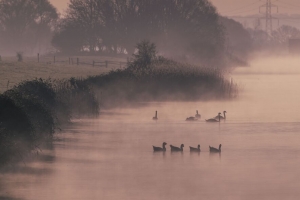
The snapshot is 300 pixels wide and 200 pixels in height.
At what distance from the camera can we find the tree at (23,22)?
613 feet

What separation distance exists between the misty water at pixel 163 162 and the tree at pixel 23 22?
124986mm

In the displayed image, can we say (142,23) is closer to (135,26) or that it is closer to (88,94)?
(135,26)

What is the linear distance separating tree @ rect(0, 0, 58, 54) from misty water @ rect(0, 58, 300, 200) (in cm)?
12499

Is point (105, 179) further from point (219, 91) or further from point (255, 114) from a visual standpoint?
point (219, 91)

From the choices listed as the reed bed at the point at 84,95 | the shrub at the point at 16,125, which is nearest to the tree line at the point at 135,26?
the reed bed at the point at 84,95

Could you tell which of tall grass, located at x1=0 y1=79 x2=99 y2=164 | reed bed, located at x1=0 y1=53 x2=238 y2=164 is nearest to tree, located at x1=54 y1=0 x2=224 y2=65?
reed bed, located at x1=0 y1=53 x2=238 y2=164

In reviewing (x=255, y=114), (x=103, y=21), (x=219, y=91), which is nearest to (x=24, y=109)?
(x=255, y=114)

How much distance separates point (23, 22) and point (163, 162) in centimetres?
14994

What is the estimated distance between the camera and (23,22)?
7402 inches

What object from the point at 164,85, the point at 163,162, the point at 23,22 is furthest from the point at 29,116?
the point at 23,22

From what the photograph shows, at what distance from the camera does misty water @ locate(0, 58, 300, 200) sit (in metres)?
33.2

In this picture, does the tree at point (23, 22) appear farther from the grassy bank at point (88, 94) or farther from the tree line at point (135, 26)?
the grassy bank at point (88, 94)

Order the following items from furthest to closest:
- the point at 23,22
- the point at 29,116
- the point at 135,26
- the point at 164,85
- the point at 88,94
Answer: the point at 23,22 < the point at 135,26 < the point at 164,85 < the point at 88,94 < the point at 29,116

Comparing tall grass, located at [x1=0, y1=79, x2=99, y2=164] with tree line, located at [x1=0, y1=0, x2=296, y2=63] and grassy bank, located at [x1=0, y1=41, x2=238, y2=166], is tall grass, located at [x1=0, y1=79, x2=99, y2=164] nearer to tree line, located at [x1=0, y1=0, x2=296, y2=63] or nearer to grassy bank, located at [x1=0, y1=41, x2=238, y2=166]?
grassy bank, located at [x1=0, y1=41, x2=238, y2=166]
